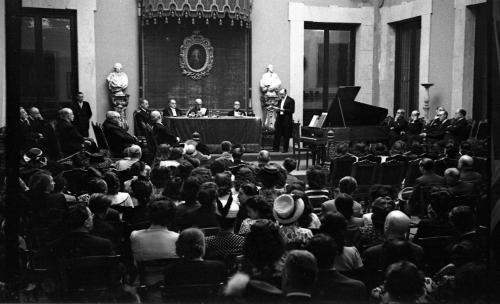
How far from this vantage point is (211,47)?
16.8 meters

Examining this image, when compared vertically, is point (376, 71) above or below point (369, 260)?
above

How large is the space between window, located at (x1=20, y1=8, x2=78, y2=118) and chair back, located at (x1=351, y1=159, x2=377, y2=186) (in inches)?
Result: 366

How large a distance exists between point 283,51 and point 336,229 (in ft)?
44.0

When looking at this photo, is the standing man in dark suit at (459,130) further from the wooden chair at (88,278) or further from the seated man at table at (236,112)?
the wooden chair at (88,278)

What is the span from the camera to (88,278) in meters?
3.83

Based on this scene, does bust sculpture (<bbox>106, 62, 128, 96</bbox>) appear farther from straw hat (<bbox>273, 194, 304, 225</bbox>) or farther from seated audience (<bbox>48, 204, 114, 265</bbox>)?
straw hat (<bbox>273, 194, 304, 225</bbox>)

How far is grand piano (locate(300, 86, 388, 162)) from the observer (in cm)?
1222

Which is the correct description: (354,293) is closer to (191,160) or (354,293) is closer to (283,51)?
(191,160)

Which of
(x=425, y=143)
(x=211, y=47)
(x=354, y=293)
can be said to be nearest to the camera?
(x=354, y=293)

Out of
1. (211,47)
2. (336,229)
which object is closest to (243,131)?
(211,47)

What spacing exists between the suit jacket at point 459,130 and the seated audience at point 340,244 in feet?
29.5

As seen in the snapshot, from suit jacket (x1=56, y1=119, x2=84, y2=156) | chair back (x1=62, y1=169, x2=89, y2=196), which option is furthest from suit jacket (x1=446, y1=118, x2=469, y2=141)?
chair back (x1=62, y1=169, x2=89, y2=196)

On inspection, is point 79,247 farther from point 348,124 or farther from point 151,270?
point 348,124

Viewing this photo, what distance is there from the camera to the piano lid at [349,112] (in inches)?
492
